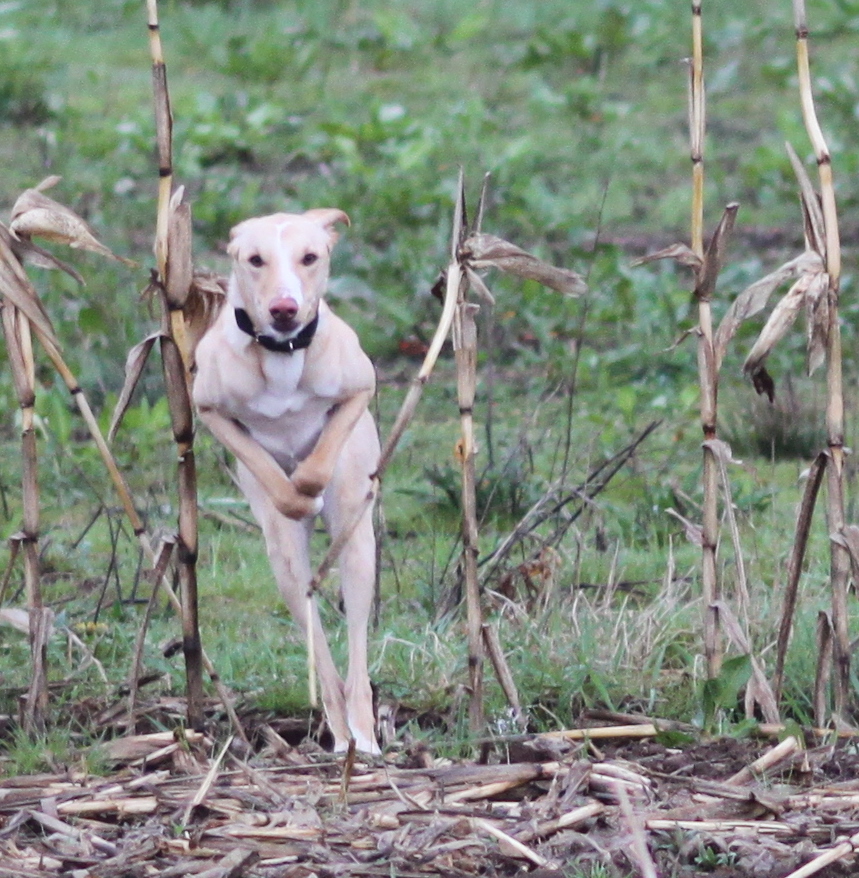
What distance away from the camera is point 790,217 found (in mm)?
8914

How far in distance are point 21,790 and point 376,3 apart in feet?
29.1

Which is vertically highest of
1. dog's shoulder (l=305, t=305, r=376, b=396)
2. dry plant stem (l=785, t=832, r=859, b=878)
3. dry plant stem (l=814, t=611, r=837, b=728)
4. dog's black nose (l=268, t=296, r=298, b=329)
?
dog's black nose (l=268, t=296, r=298, b=329)

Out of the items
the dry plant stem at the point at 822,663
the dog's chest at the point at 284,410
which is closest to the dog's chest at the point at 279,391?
the dog's chest at the point at 284,410

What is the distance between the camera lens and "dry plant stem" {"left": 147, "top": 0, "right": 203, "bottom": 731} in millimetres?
3555

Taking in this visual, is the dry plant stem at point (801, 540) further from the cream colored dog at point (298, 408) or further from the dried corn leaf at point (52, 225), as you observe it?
the dried corn leaf at point (52, 225)

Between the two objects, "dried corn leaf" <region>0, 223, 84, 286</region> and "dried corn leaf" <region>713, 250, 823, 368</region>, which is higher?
"dried corn leaf" <region>0, 223, 84, 286</region>

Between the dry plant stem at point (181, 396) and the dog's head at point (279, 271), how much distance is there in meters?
0.17

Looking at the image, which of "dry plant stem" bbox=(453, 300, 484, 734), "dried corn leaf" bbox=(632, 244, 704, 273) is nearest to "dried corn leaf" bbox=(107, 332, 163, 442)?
"dry plant stem" bbox=(453, 300, 484, 734)

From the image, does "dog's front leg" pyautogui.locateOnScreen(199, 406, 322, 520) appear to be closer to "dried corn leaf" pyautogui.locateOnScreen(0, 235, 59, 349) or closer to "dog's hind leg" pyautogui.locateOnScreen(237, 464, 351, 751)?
"dog's hind leg" pyautogui.locateOnScreen(237, 464, 351, 751)

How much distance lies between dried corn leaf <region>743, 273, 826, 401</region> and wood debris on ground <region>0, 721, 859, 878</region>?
81 centimetres

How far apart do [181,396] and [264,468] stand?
289 mm

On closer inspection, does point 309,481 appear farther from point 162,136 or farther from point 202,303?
point 162,136

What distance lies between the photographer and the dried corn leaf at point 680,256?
142 inches

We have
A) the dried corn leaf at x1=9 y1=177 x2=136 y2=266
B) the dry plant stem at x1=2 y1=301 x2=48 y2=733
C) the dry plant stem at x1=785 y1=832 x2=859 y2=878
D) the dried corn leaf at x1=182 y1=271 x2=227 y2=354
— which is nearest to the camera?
the dry plant stem at x1=785 y1=832 x2=859 y2=878
